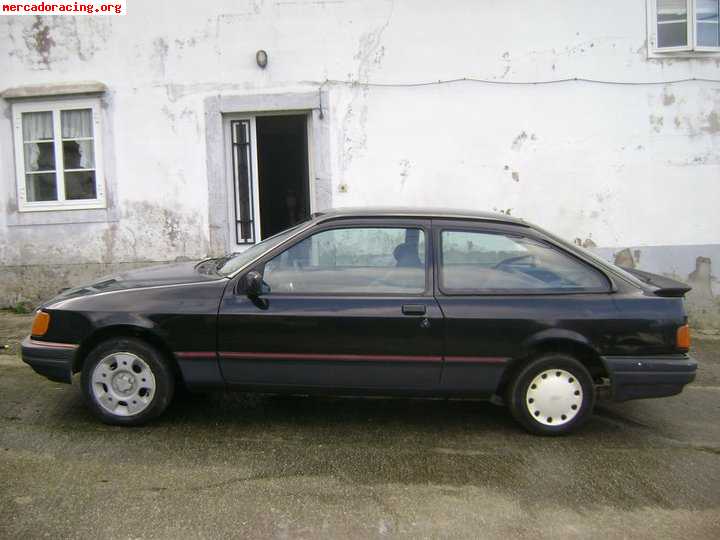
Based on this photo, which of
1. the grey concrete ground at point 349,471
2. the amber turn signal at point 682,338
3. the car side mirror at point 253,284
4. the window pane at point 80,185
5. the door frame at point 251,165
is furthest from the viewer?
the window pane at point 80,185

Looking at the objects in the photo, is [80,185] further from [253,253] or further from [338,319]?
[338,319]

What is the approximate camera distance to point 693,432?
470 cm

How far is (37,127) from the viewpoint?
8.34 m

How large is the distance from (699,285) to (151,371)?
6586 millimetres

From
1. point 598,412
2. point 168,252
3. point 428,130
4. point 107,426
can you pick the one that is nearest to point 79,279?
Result: point 168,252

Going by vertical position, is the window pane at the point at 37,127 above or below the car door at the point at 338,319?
above

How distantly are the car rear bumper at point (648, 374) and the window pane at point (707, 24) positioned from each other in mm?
5294

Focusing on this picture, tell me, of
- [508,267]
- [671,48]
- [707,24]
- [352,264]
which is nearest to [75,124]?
[352,264]

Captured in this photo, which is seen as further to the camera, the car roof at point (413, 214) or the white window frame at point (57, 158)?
the white window frame at point (57, 158)

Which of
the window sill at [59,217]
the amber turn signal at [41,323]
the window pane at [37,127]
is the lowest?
the amber turn signal at [41,323]

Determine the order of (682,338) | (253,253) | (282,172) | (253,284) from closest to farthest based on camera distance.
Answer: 1. (253,284)
2. (682,338)
3. (253,253)
4. (282,172)

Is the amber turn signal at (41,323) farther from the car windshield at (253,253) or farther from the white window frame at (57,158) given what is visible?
the white window frame at (57,158)

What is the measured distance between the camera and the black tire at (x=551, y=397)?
14.1 feet

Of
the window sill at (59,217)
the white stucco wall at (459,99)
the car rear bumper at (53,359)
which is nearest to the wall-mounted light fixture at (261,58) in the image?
the white stucco wall at (459,99)
